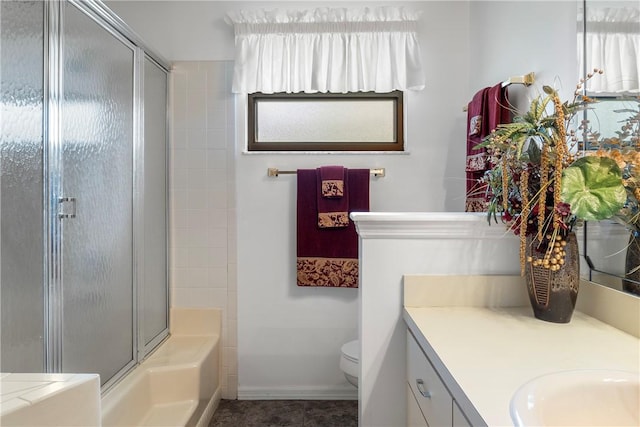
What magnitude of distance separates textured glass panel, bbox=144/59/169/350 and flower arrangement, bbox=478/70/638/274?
5.49ft

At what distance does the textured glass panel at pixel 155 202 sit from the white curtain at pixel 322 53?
0.44 meters

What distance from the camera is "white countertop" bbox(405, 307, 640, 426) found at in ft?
2.25

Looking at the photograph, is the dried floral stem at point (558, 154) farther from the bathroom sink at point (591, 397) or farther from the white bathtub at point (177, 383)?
the white bathtub at point (177, 383)

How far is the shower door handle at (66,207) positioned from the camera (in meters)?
1.32

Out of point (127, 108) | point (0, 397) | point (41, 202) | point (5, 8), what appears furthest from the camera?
point (127, 108)

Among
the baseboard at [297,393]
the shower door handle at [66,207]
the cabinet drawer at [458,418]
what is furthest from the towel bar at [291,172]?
the cabinet drawer at [458,418]

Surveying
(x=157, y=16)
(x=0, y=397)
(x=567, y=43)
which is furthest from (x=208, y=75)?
(x=0, y=397)

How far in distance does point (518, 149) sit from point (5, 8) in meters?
1.51

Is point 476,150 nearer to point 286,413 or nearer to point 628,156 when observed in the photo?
point 628,156

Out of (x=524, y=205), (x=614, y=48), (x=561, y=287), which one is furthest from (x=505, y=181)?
(x=614, y=48)

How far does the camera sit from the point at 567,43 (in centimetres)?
132

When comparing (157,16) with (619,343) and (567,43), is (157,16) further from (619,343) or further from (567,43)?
(619,343)

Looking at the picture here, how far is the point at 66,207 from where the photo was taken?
1354 millimetres

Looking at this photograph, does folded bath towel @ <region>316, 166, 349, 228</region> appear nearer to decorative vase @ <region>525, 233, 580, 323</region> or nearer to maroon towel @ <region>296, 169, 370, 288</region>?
maroon towel @ <region>296, 169, 370, 288</region>
